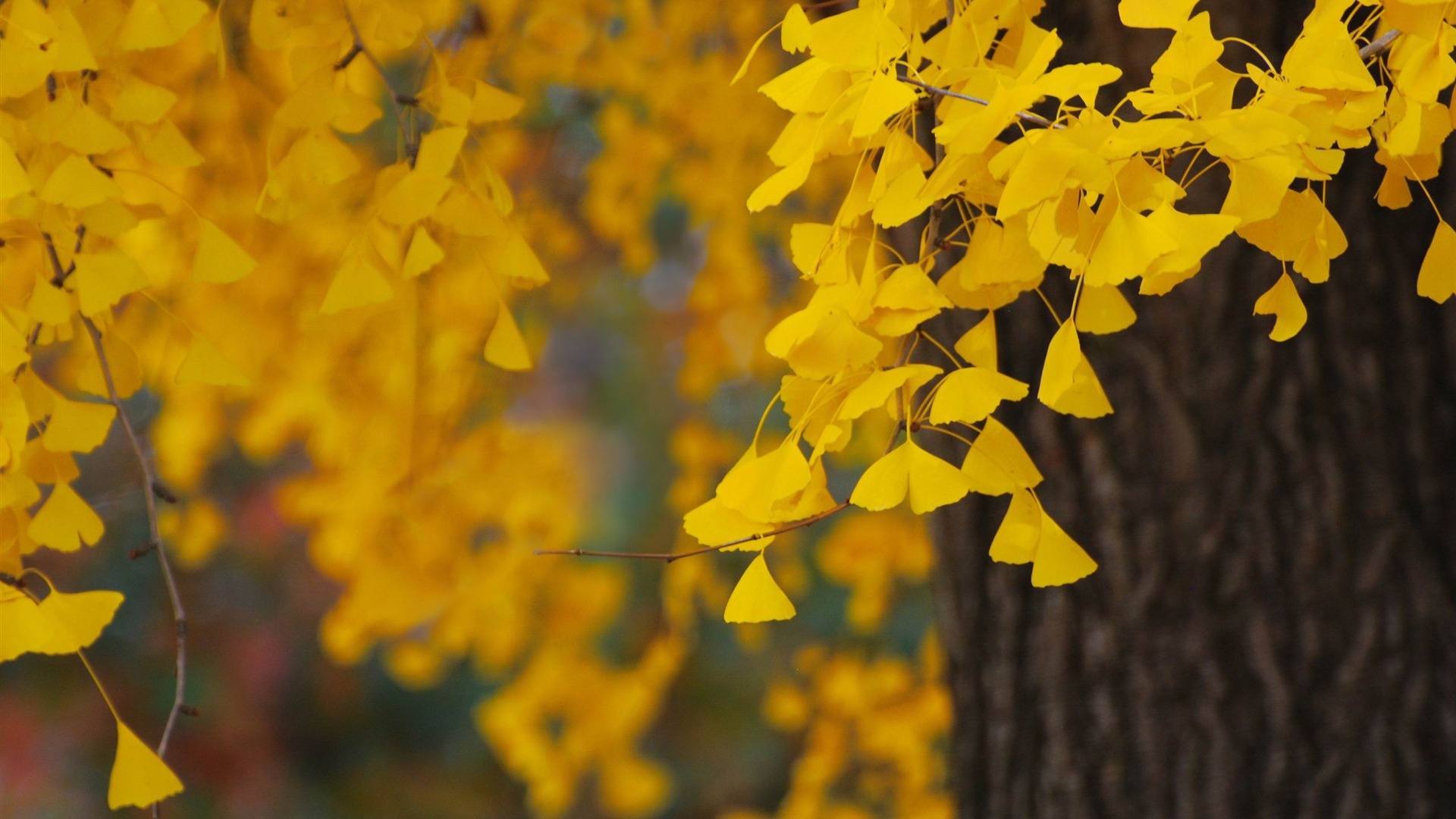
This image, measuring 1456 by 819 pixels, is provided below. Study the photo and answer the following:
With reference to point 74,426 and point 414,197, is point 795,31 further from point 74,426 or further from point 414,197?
point 74,426

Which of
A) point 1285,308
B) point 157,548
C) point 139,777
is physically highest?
point 1285,308

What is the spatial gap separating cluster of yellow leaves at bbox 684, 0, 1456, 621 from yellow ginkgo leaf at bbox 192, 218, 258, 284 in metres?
0.33

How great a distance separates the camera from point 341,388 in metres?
1.78

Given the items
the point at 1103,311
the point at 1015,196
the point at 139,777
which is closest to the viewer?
the point at 1015,196

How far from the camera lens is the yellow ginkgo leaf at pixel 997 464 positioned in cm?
54

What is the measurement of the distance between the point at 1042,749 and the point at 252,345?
1.06 meters

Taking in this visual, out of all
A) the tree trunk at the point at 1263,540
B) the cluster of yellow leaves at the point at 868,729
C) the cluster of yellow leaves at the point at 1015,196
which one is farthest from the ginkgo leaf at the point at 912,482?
the cluster of yellow leaves at the point at 868,729

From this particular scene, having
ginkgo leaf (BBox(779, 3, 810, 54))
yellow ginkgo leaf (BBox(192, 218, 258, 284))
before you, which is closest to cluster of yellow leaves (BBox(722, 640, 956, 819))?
yellow ginkgo leaf (BBox(192, 218, 258, 284))

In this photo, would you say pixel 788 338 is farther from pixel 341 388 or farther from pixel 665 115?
pixel 341 388

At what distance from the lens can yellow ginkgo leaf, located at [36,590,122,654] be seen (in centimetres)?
61

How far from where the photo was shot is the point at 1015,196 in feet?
1.51

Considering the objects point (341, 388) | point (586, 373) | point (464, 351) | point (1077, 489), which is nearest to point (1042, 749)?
point (1077, 489)

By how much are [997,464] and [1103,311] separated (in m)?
0.08

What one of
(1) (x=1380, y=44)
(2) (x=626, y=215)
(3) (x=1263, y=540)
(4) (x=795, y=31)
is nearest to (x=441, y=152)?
(4) (x=795, y=31)
